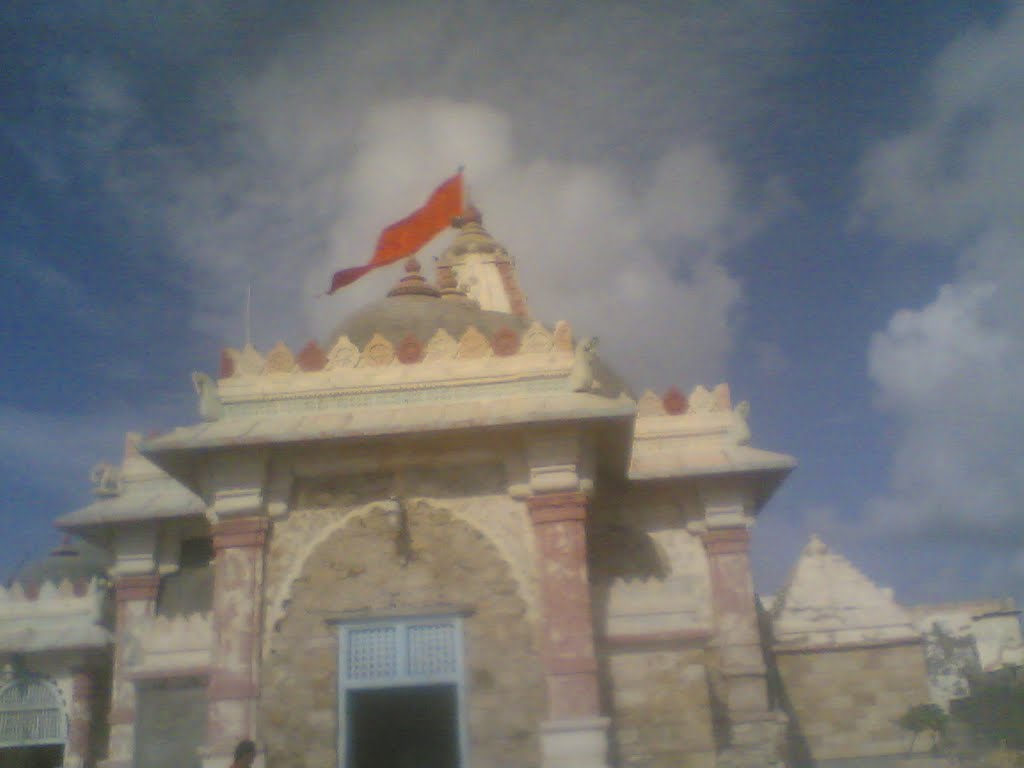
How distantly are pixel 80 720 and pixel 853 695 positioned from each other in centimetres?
1288

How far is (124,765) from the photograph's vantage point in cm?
1201

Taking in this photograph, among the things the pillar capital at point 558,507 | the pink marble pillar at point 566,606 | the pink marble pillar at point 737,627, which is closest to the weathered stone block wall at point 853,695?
the pink marble pillar at point 737,627

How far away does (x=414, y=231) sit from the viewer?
1569 cm

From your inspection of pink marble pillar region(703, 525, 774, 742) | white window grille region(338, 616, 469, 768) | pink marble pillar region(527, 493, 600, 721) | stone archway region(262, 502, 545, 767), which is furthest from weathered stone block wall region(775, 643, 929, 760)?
white window grille region(338, 616, 469, 768)

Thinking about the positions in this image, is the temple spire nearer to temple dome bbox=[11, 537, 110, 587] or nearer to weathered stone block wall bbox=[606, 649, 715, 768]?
temple dome bbox=[11, 537, 110, 587]

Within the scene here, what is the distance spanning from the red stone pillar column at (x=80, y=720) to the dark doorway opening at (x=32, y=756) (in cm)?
74

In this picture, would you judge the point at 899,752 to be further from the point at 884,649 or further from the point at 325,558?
the point at 325,558

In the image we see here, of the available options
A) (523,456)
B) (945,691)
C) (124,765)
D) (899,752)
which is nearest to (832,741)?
(899,752)

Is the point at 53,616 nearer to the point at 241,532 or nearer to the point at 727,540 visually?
the point at 241,532

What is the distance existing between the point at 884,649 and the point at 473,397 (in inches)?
306

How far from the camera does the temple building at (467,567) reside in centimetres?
909

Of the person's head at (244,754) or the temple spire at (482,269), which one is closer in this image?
the person's head at (244,754)

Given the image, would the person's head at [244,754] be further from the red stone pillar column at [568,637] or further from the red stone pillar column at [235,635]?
the red stone pillar column at [568,637]

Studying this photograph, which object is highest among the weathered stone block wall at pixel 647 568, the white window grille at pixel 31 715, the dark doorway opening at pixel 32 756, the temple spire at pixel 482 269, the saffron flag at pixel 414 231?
the temple spire at pixel 482 269
